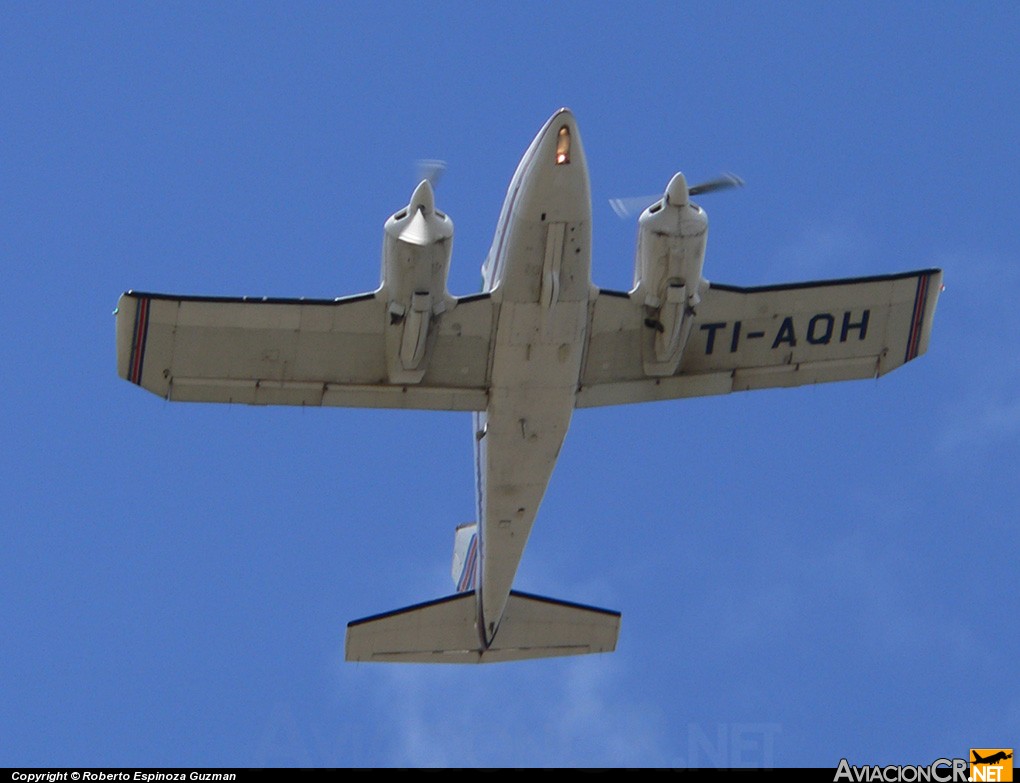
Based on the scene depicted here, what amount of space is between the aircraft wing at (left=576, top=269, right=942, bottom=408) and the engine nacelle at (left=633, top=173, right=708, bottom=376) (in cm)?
35

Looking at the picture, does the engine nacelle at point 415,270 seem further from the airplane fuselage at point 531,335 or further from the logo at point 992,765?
the logo at point 992,765

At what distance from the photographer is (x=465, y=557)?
3127 centimetres

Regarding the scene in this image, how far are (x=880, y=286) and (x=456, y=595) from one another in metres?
8.98

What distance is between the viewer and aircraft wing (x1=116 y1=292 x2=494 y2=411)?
25.4 m

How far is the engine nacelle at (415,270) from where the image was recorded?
24.4m

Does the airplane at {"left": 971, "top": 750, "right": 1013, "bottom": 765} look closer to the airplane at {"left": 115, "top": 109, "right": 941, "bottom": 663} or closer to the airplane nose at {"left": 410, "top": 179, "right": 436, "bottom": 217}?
the airplane at {"left": 115, "top": 109, "right": 941, "bottom": 663}

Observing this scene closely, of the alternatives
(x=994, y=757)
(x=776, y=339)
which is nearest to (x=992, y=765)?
(x=994, y=757)

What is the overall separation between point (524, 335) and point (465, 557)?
24.2 ft

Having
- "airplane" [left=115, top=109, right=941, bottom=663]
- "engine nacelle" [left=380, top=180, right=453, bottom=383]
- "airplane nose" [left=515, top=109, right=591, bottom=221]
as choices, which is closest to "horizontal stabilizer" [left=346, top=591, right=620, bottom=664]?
"airplane" [left=115, top=109, right=941, bottom=663]

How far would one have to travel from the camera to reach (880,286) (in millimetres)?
26938

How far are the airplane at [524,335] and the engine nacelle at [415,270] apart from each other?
0.07 feet

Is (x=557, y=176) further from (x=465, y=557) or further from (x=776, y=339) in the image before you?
(x=465, y=557)

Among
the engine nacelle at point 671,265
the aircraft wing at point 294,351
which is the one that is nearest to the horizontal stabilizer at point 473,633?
the aircraft wing at point 294,351

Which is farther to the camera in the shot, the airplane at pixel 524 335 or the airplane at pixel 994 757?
the airplane at pixel 524 335
